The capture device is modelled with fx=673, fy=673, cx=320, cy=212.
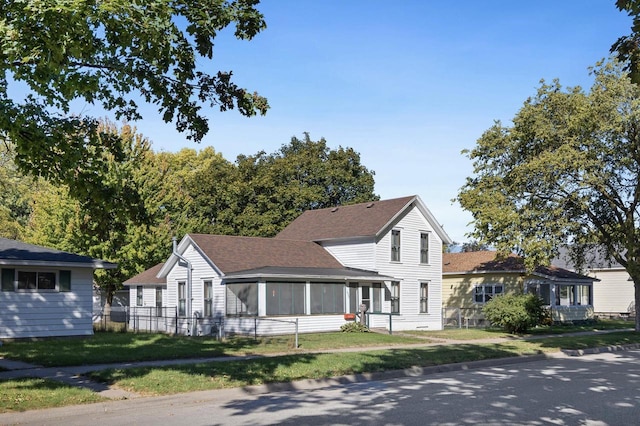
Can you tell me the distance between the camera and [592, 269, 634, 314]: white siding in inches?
2274

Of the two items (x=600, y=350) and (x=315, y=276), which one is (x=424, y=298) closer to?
(x=315, y=276)

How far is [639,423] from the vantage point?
1016 cm

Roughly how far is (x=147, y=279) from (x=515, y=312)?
816 inches

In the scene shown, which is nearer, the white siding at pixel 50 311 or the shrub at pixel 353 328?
the white siding at pixel 50 311

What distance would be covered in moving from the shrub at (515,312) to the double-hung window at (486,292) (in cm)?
1144

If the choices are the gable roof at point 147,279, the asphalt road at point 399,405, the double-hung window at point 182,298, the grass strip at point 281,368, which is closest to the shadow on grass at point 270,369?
the grass strip at point 281,368

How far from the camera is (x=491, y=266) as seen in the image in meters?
44.8

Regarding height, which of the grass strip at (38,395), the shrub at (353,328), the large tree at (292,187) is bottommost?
the shrub at (353,328)

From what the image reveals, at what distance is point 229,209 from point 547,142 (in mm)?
25971

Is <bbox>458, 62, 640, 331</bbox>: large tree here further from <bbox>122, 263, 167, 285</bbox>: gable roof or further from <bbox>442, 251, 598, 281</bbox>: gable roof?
<bbox>122, 263, 167, 285</bbox>: gable roof

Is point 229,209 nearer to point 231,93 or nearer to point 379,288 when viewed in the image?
point 379,288

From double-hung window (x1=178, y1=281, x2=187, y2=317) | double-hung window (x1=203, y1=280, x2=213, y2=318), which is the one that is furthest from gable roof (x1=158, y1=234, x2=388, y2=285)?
double-hung window (x1=203, y1=280, x2=213, y2=318)

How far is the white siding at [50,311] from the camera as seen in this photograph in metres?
26.0

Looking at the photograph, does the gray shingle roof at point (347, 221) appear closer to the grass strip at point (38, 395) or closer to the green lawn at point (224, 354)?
the green lawn at point (224, 354)
